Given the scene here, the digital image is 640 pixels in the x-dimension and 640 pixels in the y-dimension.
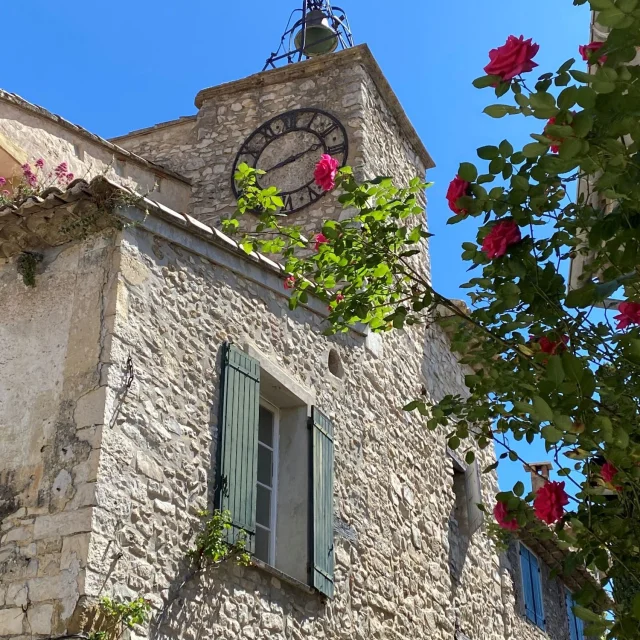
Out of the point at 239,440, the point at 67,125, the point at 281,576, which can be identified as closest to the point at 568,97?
the point at 239,440

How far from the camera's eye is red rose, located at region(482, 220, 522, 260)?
3.49 metres

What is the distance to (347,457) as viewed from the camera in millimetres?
7426

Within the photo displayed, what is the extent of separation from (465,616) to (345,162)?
4483 mm

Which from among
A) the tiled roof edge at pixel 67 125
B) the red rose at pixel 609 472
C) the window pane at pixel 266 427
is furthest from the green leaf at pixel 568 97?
the tiled roof edge at pixel 67 125

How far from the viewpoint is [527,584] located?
10.9 metres

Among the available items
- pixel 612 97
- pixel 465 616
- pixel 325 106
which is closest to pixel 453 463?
pixel 465 616

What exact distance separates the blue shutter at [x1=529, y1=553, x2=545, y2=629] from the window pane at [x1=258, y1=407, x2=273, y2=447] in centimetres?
546

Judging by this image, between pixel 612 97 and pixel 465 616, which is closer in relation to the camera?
pixel 612 97

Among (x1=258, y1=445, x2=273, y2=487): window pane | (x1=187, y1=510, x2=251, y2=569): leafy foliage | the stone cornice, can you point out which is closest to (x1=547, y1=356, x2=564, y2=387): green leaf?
(x1=187, y1=510, x2=251, y2=569): leafy foliage

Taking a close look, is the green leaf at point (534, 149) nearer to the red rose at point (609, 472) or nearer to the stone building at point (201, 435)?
the red rose at point (609, 472)

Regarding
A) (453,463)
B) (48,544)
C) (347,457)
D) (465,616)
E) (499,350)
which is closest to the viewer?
(499,350)

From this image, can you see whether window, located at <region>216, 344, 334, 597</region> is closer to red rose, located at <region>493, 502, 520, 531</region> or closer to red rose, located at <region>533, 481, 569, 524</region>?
red rose, located at <region>493, 502, 520, 531</region>

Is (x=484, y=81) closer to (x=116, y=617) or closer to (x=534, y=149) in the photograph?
(x=534, y=149)

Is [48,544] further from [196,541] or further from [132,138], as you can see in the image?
[132,138]
